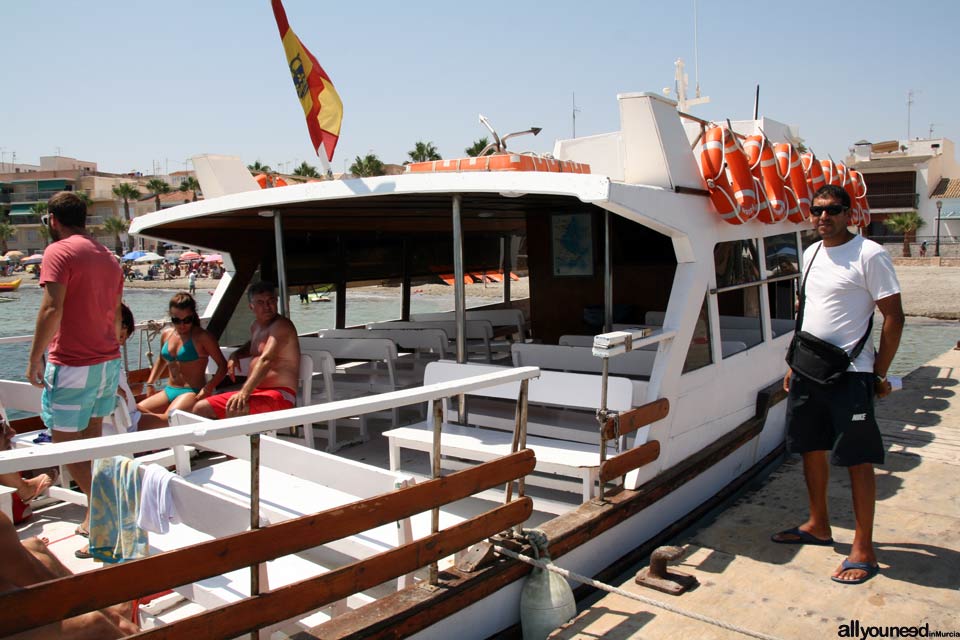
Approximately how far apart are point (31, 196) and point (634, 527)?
105 metres

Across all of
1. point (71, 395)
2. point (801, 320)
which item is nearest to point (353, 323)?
point (71, 395)

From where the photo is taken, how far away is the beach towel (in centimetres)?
290

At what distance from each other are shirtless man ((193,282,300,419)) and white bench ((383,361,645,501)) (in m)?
0.97

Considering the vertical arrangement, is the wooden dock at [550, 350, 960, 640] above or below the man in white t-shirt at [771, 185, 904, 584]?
below

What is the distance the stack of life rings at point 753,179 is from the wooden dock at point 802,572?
1834mm

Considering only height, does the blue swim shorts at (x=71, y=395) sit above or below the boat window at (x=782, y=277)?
below

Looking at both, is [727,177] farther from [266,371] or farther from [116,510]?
[116,510]

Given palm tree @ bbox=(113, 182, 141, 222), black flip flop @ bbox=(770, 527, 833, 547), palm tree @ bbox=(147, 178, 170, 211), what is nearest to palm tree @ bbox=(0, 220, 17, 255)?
palm tree @ bbox=(113, 182, 141, 222)

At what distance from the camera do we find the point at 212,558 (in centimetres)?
229

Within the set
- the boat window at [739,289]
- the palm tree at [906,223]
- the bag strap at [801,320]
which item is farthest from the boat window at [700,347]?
the palm tree at [906,223]

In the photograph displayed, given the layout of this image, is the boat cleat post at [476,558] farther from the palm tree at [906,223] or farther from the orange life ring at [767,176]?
the palm tree at [906,223]

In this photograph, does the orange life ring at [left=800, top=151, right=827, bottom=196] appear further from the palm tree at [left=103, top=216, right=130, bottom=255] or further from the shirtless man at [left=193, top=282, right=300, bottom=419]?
the palm tree at [left=103, top=216, right=130, bottom=255]

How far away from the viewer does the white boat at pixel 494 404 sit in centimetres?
270

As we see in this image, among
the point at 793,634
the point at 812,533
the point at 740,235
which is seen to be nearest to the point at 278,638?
the point at 793,634
